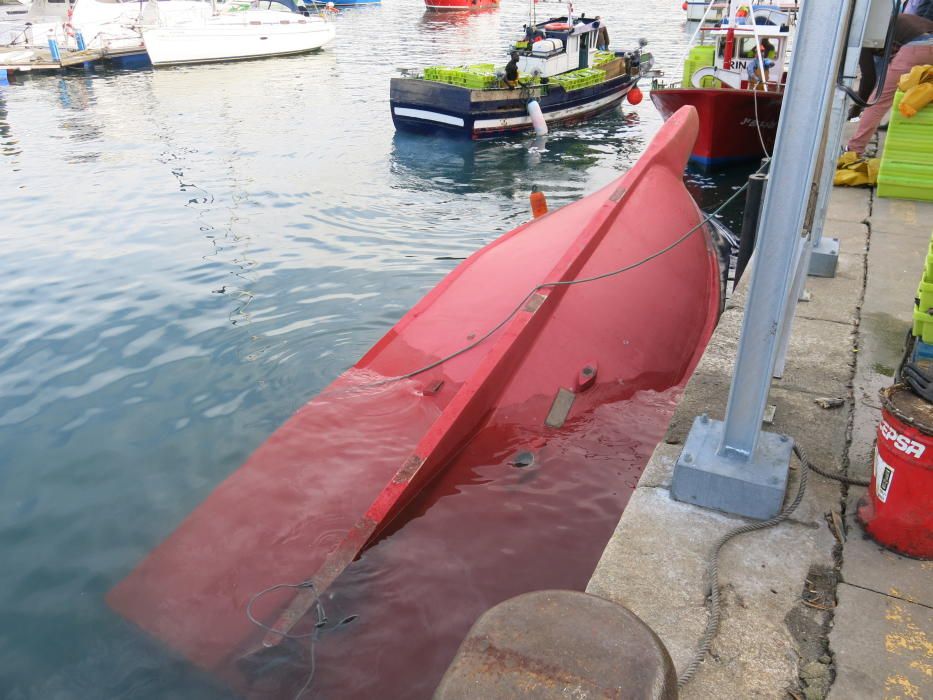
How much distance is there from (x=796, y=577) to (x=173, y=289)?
7255 mm

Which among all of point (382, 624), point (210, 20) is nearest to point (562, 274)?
point (382, 624)

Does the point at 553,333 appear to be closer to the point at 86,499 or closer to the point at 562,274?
the point at 562,274

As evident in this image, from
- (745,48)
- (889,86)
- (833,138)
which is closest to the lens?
(833,138)

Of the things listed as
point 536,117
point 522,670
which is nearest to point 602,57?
point 536,117

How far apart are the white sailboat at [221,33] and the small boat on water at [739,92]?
73.4ft

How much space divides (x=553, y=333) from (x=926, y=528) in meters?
2.51

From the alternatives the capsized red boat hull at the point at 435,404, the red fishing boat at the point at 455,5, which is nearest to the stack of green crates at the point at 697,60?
the capsized red boat hull at the point at 435,404

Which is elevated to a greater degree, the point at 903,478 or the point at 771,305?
the point at 771,305

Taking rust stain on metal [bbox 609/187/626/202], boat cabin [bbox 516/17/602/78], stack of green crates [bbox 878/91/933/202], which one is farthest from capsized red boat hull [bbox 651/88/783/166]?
rust stain on metal [bbox 609/187/626/202]

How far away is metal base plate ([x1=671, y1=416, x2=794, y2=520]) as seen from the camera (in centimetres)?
307

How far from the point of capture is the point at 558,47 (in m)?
18.8

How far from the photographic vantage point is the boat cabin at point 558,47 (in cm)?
1816

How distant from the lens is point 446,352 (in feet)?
16.7

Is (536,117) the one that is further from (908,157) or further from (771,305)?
(771,305)
